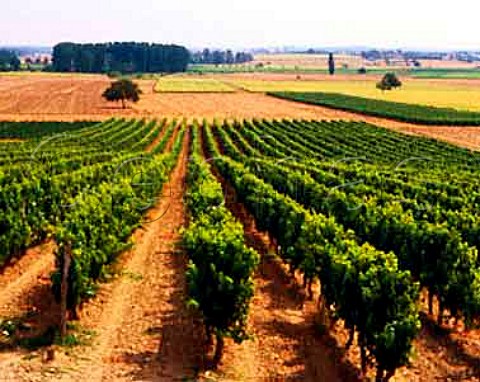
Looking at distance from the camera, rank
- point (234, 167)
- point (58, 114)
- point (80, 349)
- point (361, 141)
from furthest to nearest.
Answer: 1. point (58, 114)
2. point (361, 141)
3. point (234, 167)
4. point (80, 349)

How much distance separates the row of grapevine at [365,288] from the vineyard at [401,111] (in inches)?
2539

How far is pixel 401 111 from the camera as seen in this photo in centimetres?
9044

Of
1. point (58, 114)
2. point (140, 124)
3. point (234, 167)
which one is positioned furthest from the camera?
point (58, 114)

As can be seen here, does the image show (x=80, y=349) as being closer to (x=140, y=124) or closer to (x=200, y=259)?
(x=200, y=259)

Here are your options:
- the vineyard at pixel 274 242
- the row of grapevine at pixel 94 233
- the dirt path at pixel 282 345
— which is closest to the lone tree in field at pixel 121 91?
the vineyard at pixel 274 242

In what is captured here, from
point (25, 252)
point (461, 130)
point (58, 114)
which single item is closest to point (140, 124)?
point (58, 114)

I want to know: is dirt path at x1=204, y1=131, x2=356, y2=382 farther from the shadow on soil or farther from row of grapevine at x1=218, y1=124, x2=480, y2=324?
row of grapevine at x1=218, y1=124, x2=480, y2=324

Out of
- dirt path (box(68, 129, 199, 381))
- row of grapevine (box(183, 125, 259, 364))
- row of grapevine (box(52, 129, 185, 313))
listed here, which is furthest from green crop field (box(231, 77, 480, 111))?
row of grapevine (box(183, 125, 259, 364))

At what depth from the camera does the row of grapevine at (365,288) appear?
42.3 ft

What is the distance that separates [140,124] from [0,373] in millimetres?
59055

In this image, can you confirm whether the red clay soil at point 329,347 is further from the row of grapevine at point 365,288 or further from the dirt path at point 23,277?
the dirt path at point 23,277

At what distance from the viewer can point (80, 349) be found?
14570 mm

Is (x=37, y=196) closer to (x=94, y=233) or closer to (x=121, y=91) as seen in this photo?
(x=94, y=233)

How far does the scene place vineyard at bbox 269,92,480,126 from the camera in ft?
260
